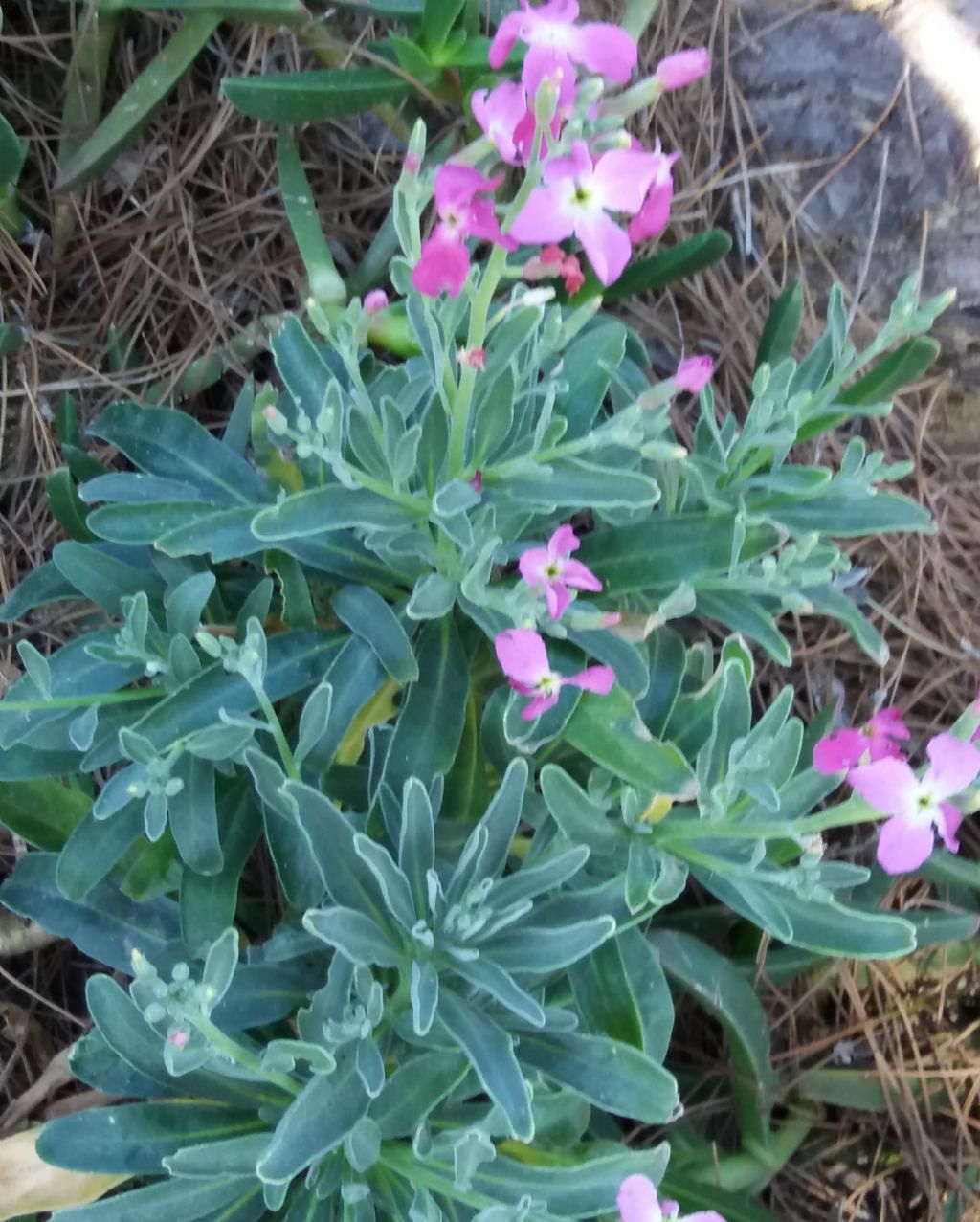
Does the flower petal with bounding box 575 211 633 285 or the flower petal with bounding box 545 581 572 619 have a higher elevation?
the flower petal with bounding box 575 211 633 285

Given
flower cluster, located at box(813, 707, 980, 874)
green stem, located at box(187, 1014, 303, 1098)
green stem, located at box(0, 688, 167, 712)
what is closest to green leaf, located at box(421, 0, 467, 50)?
green stem, located at box(0, 688, 167, 712)

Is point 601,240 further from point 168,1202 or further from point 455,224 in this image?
point 168,1202

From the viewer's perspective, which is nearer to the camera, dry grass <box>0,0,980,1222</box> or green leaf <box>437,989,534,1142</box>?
green leaf <box>437,989,534,1142</box>

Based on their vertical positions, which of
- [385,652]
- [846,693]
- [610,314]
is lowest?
[846,693]

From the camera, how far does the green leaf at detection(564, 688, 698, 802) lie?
0.85 metres

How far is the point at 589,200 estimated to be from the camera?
62cm

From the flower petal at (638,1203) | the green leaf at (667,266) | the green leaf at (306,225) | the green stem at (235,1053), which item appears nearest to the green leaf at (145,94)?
the green leaf at (306,225)

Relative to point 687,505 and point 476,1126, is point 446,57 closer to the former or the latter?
point 687,505

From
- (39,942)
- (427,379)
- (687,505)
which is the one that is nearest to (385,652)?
(427,379)

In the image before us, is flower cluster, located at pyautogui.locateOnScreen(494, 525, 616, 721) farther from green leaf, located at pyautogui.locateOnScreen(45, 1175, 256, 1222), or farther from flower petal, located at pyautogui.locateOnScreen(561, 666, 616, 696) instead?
green leaf, located at pyautogui.locateOnScreen(45, 1175, 256, 1222)

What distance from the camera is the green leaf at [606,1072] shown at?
842 mm

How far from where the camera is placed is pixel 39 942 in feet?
3.84

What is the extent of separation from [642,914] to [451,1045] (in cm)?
19

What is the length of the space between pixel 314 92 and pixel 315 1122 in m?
0.97
